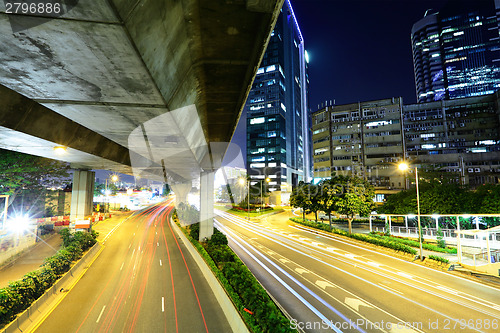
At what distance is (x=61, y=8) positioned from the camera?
346cm

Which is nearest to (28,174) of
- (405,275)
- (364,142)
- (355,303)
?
(355,303)

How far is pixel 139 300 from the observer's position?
1321cm

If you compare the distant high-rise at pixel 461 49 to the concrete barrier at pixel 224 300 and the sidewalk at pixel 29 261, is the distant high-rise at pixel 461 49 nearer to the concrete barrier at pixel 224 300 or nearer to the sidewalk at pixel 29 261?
the concrete barrier at pixel 224 300

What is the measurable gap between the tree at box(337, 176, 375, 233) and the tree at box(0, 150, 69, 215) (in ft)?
121

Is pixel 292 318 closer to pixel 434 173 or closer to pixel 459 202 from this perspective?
pixel 459 202

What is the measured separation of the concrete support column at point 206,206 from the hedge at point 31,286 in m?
10.9

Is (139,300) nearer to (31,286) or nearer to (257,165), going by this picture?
(31,286)

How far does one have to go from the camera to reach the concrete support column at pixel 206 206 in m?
24.6

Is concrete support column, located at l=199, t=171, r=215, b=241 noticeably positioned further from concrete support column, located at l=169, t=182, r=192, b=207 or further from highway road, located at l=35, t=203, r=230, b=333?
concrete support column, located at l=169, t=182, r=192, b=207

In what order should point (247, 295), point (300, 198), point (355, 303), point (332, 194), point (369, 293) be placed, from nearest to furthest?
point (247, 295) → point (355, 303) → point (369, 293) → point (332, 194) → point (300, 198)

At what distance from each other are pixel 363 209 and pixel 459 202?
14065mm

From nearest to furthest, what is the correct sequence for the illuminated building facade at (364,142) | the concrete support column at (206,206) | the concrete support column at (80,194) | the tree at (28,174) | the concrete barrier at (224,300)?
1. the concrete barrier at (224,300)
2. the concrete support column at (206,206)
3. the tree at (28,174)
4. the concrete support column at (80,194)
5. the illuminated building facade at (364,142)

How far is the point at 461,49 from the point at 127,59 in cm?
17411

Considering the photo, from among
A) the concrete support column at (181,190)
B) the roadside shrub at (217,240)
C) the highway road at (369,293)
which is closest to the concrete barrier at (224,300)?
the roadside shrub at (217,240)
